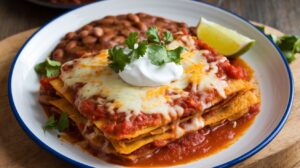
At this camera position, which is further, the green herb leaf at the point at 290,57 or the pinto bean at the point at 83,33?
the pinto bean at the point at 83,33

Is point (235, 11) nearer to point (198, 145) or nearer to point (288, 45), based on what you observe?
point (288, 45)

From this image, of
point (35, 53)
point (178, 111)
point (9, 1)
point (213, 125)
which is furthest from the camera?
point (9, 1)

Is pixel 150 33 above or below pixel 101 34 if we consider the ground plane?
above

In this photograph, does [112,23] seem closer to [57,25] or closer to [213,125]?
[57,25]

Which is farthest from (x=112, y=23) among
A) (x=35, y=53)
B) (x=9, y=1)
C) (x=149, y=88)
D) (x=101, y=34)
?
(x=9, y=1)

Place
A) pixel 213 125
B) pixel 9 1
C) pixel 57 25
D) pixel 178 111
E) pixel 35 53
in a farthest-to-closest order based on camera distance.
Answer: pixel 9 1 < pixel 57 25 < pixel 35 53 < pixel 213 125 < pixel 178 111

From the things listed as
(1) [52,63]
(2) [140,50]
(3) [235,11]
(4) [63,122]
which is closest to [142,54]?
(2) [140,50]

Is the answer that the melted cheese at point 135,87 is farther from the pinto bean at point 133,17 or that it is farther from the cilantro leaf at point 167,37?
the pinto bean at point 133,17

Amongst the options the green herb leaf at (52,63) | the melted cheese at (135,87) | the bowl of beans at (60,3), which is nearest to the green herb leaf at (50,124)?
the melted cheese at (135,87)
